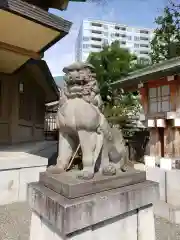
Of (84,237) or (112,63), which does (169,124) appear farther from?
(112,63)

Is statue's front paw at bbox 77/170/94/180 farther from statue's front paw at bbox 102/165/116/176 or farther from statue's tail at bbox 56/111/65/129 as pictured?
statue's tail at bbox 56/111/65/129

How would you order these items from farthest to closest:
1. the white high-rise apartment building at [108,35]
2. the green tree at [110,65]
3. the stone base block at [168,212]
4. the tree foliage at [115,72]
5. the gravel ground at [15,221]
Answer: the white high-rise apartment building at [108,35] < the green tree at [110,65] < the tree foliage at [115,72] < the stone base block at [168,212] < the gravel ground at [15,221]

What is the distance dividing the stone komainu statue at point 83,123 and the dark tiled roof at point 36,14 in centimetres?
278

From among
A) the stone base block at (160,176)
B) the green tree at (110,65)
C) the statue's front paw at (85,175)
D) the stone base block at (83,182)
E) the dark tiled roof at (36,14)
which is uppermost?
the green tree at (110,65)

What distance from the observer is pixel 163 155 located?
210 inches

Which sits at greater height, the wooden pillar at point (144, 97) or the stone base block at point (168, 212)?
the wooden pillar at point (144, 97)

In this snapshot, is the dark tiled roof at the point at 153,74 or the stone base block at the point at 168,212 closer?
the stone base block at the point at 168,212

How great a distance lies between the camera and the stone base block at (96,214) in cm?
177

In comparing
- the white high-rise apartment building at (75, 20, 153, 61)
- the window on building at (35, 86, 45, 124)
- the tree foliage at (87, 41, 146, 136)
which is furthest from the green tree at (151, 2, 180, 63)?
the white high-rise apartment building at (75, 20, 153, 61)

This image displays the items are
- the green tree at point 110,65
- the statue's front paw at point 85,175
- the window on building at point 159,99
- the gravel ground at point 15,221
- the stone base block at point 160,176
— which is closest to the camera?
the statue's front paw at point 85,175

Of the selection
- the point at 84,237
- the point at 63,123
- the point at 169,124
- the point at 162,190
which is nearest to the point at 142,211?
the point at 84,237

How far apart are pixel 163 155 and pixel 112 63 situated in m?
10.5

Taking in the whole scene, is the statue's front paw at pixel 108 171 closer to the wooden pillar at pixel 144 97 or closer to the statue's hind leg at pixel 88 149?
the statue's hind leg at pixel 88 149

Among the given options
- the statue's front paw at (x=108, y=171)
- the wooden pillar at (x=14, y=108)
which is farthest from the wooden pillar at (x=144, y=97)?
the wooden pillar at (x=14, y=108)
